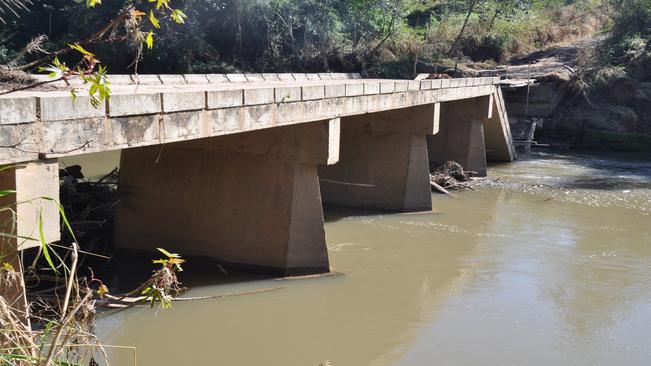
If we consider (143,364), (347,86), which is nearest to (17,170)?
(143,364)

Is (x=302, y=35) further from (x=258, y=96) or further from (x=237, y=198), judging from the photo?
(x=258, y=96)

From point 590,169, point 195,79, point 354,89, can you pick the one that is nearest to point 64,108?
point 354,89

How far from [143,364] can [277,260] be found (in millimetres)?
2712

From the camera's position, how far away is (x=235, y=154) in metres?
8.71

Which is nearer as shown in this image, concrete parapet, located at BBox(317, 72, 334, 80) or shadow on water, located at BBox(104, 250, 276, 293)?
shadow on water, located at BBox(104, 250, 276, 293)

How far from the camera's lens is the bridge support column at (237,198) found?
847cm

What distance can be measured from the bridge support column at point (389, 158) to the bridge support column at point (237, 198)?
3.93 meters

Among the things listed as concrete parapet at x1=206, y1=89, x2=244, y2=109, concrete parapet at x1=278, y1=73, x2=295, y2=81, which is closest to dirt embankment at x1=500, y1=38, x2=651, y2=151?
concrete parapet at x1=278, y1=73, x2=295, y2=81

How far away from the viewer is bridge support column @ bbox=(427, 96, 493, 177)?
16.8 m

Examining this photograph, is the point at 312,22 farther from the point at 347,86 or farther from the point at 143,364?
the point at 143,364

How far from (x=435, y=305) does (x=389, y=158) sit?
521 centimetres

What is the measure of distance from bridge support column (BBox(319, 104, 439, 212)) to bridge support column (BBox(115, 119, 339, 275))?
12.9 feet

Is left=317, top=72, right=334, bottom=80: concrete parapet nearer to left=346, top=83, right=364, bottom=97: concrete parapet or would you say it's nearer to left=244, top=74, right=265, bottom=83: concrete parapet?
left=244, top=74, right=265, bottom=83: concrete parapet

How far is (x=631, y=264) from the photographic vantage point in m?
9.74
